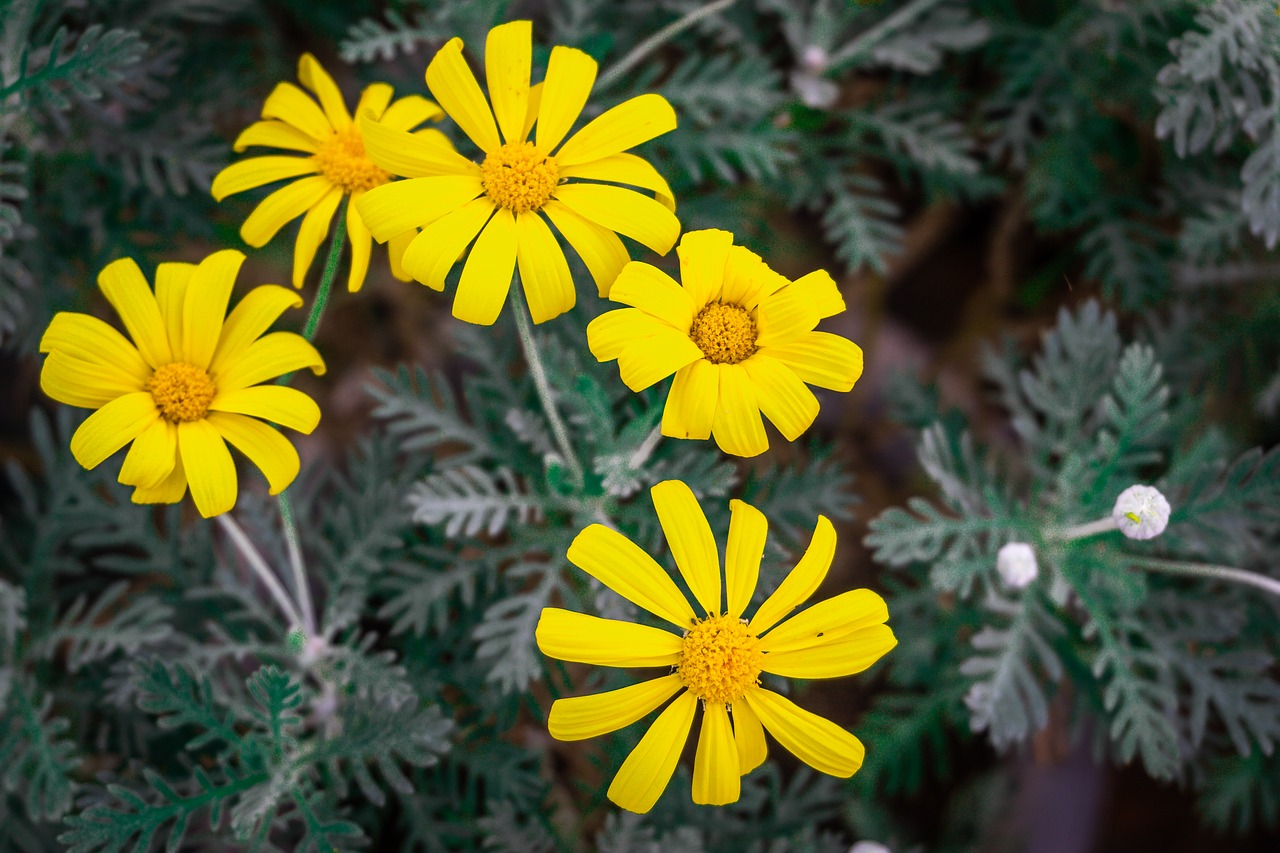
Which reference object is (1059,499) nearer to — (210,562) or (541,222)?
(541,222)

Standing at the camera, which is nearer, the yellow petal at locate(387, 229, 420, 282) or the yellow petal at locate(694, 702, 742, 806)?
the yellow petal at locate(694, 702, 742, 806)

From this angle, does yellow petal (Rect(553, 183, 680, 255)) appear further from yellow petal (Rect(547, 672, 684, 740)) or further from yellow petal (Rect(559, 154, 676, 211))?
yellow petal (Rect(547, 672, 684, 740))

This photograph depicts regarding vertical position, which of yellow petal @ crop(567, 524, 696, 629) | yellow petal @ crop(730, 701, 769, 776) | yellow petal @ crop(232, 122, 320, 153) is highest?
yellow petal @ crop(232, 122, 320, 153)

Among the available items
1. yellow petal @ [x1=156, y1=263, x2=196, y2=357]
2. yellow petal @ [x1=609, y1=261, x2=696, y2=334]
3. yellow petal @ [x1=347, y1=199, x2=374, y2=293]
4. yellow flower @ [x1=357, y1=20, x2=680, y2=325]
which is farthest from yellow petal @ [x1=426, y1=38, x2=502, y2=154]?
yellow petal @ [x1=156, y1=263, x2=196, y2=357]

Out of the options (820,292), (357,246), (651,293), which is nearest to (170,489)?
(357,246)

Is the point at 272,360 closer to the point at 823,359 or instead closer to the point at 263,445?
the point at 263,445

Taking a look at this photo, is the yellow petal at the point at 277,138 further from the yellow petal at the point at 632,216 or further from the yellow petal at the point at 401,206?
the yellow petal at the point at 632,216

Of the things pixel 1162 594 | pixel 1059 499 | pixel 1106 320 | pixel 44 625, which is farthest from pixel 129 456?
pixel 1162 594
